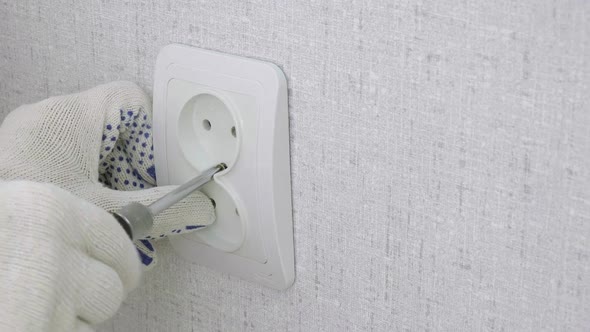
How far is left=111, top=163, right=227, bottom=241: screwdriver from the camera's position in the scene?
517 millimetres

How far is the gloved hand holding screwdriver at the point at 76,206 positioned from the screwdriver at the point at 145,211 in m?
0.01

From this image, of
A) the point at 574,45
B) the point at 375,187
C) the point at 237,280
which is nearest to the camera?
the point at 574,45

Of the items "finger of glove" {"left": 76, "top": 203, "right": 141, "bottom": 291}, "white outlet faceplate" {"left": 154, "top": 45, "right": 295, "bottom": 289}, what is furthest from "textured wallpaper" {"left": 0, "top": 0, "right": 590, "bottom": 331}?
"finger of glove" {"left": 76, "top": 203, "right": 141, "bottom": 291}

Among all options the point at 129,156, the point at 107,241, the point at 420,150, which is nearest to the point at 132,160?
the point at 129,156

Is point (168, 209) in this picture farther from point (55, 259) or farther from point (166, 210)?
point (55, 259)

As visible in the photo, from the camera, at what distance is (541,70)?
42cm

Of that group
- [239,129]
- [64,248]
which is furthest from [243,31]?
[64,248]

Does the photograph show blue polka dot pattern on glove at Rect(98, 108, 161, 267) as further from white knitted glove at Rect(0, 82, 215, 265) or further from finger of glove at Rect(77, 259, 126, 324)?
finger of glove at Rect(77, 259, 126, 324)

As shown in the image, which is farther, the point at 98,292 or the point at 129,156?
the point at 129,156

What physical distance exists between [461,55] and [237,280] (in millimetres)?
259

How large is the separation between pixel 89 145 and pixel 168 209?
0.22ft

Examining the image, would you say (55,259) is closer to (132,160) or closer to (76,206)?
(76,206)

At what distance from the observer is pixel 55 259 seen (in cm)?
46

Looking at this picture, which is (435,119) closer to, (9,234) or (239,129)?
(239,129)
